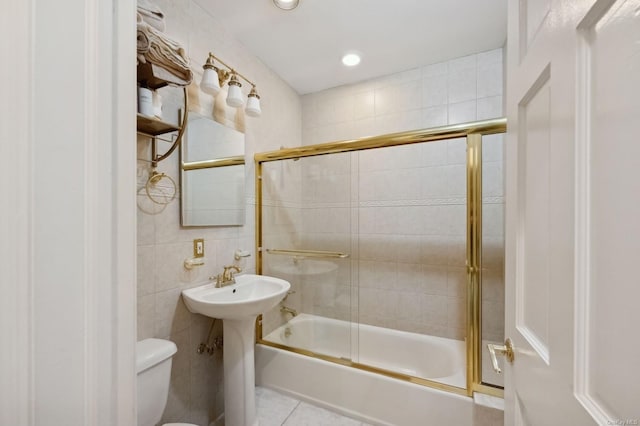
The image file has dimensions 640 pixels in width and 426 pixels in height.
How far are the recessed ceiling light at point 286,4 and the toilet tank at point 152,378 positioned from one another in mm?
1924

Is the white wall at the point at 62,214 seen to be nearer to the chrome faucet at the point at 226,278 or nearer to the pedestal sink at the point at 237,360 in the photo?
the pedestal sink at the point at 237,360

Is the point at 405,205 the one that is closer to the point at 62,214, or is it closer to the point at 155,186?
the point at 155,186

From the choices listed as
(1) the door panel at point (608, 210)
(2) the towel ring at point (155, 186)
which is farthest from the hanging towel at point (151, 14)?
(1) the door panel at point (608, 210)

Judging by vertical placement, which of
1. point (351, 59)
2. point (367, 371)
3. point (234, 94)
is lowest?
point (367, 371)

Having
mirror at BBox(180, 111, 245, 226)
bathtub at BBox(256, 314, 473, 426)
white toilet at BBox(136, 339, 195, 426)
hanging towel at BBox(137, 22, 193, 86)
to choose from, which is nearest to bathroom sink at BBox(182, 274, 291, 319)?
white toilet at BBox(136, 339, 195, 426)

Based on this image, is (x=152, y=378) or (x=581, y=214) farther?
(x=152, y=378)

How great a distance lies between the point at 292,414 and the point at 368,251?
4.21 feet

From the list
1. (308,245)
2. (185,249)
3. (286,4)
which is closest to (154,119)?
(185,249)

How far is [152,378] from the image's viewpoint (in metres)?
1.07

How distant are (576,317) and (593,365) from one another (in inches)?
2.4

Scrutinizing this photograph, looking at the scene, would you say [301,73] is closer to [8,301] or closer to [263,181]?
[263,181]

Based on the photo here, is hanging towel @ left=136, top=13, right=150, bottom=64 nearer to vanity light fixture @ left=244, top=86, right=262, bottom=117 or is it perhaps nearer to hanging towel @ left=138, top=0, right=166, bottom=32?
hanging towel @ left=138, top=0, right=166, bottom=32

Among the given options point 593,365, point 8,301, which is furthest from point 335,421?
point 8,301

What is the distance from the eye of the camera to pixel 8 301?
366 millimetres
